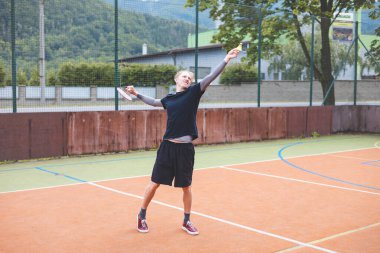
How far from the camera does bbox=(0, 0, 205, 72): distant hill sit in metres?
11.5

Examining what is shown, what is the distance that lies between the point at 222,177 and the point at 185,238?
404 centimetres

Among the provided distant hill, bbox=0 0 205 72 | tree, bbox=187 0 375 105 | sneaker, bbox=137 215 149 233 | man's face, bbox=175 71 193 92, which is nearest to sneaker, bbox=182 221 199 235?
sneaker, bbox=137 215 149 233

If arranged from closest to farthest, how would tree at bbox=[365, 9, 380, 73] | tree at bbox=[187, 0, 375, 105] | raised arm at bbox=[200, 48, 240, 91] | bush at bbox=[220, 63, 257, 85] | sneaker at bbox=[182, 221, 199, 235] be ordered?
raised arm at bbox=[200, 48, 240, 91] → sneaker at bbox=[182, 221, 199, 235] → bush at bbox=[220, 63, 257, 85] → tree at bbox=[187, 0, 375, 105] → tree at bbox=[365, 9, 380, 73]

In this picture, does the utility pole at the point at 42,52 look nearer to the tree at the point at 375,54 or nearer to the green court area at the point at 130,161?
the green court area at the point at 130,161

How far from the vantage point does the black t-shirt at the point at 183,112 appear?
5871 millimetres

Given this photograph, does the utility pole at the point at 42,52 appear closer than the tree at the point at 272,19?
Yes

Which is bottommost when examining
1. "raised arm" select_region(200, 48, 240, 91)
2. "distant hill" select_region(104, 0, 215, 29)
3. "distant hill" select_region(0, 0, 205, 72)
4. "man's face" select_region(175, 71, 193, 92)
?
"man's face" select_region(175, 71, 193, 92)

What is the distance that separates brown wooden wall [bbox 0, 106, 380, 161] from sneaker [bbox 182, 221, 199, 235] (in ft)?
22.0

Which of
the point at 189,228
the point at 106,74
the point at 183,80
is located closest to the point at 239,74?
the point at 106,74

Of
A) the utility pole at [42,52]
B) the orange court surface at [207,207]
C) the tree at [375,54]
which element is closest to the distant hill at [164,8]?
the utility pole at [42,52]

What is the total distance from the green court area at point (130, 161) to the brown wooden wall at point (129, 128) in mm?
270

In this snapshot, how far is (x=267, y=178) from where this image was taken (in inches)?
377

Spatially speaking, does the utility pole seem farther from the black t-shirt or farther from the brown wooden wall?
the black t-shirt

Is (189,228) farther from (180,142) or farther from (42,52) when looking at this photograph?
(42,52)
